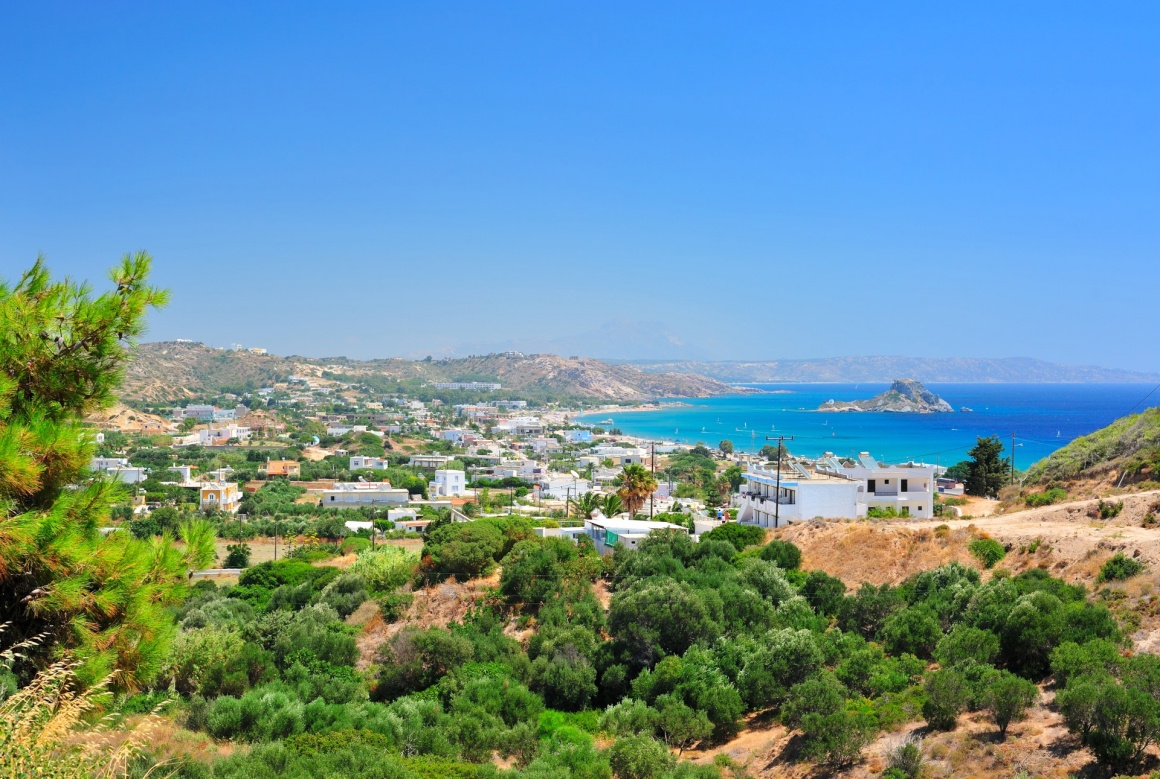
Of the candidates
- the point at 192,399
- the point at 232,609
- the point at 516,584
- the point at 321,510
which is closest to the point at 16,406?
the point at 516,584

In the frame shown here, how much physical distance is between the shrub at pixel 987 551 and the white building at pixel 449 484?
50.2 m

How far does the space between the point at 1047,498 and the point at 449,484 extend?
4795cm

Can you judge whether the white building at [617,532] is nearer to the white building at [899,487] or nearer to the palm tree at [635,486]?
the palm tree at [635,486]

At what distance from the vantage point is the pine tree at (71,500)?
5.52m

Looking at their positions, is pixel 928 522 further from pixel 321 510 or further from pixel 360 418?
pixel 360 418

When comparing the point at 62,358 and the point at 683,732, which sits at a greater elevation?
the point at 62,358

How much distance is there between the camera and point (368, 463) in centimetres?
8500

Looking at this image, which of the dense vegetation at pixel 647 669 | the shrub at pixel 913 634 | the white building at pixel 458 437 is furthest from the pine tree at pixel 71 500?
the white building at pixel 458 437

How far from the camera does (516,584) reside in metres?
21.6

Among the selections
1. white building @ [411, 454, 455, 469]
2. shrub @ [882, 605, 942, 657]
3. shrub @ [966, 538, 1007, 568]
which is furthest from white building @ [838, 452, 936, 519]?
white building @ [411, 454, 455, 469]

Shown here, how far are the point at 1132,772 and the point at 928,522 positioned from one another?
1522cm

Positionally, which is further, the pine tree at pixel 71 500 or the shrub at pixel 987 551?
the shrub at pixel 987 551

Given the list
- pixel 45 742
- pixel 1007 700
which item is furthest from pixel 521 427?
pixel 45 742

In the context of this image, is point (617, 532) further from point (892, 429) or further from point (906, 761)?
point (892, 429)
